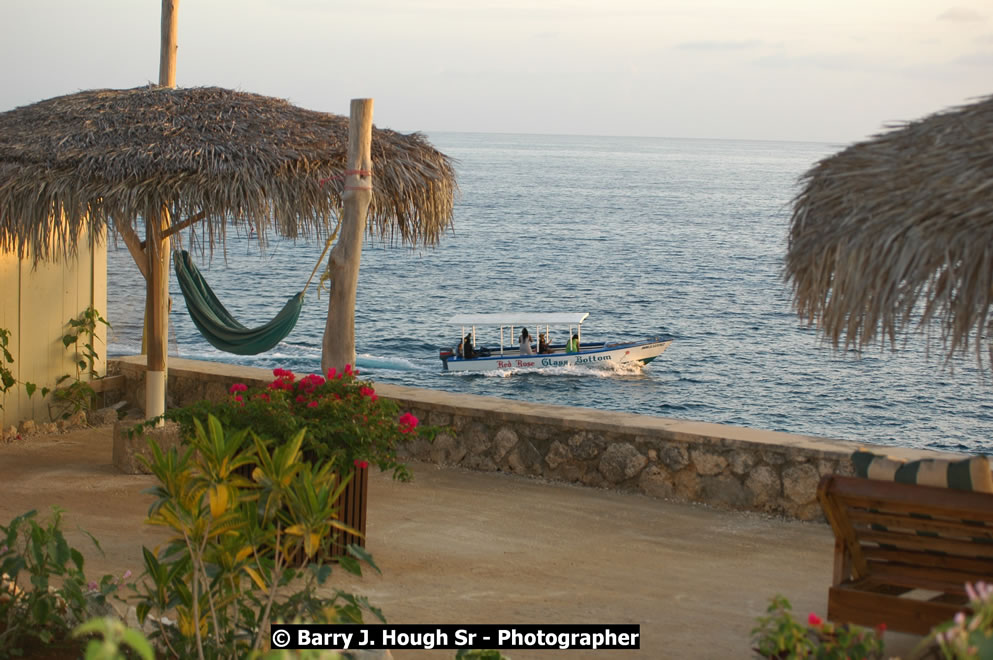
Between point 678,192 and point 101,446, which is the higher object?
point 678,192

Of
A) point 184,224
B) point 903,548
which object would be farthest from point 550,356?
point 903,548

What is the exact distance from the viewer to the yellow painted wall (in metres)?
6.61

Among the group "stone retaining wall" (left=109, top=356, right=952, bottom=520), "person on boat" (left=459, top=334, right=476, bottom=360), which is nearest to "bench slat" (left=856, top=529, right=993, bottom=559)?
"stone retaining wall" (left=109, top=356, right=952, bottom=520)

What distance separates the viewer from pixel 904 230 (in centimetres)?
283

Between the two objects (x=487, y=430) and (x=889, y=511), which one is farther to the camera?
(x=487, y=430)

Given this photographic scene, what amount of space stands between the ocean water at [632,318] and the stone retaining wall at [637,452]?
1007 mm

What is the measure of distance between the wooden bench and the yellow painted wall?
5584mm

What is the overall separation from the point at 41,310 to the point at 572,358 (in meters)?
19.9

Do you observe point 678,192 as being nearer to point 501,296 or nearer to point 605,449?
point 501,296

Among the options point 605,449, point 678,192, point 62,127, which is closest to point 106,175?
point 62,127

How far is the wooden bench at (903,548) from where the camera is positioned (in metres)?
3.05

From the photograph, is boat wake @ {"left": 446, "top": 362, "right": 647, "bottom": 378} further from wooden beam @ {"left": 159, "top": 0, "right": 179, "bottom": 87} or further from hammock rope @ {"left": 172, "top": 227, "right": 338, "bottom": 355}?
wooden beam @ {"left": 159, "top": 0, "right": 179, "bottom": 87}

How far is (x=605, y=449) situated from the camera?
5.60m

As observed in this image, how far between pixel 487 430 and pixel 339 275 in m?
1.44
